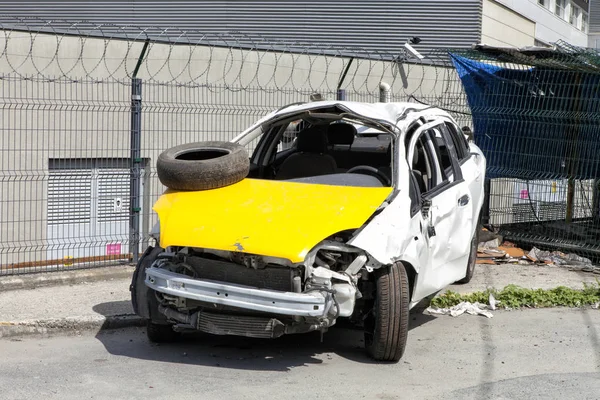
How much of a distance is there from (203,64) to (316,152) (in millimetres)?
6823

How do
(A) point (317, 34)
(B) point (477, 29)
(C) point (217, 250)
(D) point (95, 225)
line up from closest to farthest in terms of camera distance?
(C) point (217, 250)
(D) point (95, 225)
(B) point (477, 29)
(A) point (317, 34)

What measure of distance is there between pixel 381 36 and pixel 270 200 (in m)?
20.7

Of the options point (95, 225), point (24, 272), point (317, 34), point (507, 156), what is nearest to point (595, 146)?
point (507, 156)

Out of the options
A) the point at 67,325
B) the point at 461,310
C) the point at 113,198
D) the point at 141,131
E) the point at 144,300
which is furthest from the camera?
the point at 141,131

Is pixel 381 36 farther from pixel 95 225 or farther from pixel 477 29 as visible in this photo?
pixel 95 225

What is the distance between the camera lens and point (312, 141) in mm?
8156

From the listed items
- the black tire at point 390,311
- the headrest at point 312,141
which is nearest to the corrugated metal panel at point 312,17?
the headrest at point 312,141

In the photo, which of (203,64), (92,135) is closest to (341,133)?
(92,135)

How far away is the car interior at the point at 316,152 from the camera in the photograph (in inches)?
312

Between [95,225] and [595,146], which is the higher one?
[595,146]

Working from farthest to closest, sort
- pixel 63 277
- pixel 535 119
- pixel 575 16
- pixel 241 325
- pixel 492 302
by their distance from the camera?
pixel 575 16, pixel 535 119, pixel 63 277, pixel 492 302, pixel 241 325

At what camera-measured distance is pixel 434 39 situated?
26.1 meters

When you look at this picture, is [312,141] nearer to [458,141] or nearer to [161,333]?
[458,141]

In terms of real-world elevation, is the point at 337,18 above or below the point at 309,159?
above
